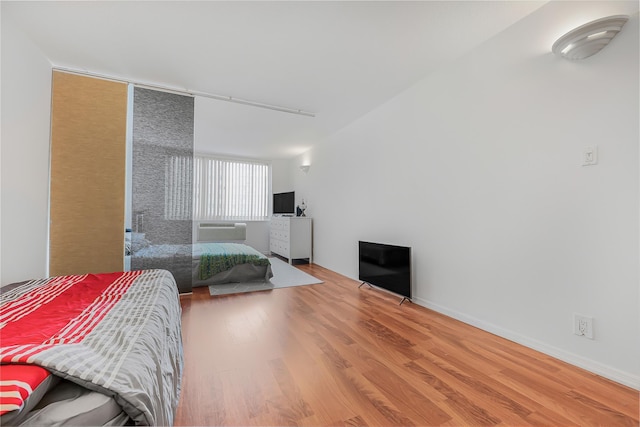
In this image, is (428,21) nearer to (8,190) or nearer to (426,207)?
(426,207)

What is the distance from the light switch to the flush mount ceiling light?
2.04 feet

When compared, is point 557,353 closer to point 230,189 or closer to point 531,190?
point 531,190

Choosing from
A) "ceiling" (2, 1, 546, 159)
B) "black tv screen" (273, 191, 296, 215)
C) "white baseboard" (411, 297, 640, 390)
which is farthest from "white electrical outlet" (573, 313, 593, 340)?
"black tv screen" (273, 191, 296, 215)

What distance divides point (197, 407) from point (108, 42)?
9.80 ft

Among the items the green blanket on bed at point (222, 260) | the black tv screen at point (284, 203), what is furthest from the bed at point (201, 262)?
the black tv screen at point (284, 203)

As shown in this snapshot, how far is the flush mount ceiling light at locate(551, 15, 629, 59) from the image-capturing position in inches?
61.4

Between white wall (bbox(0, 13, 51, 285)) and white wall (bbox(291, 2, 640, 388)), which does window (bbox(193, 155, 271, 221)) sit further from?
white wall (bbox(291, 2, 640, 388))

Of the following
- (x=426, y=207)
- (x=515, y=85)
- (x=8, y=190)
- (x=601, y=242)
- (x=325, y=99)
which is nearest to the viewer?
(x=601, y=242)

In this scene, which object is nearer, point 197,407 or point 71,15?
point 197,407

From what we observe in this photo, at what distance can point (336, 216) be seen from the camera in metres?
4.81

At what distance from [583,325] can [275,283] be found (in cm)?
331

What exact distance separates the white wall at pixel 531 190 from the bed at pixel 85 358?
8.11ft

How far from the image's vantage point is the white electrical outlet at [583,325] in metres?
1.71

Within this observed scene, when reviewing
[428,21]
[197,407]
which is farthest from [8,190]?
[428,21]
